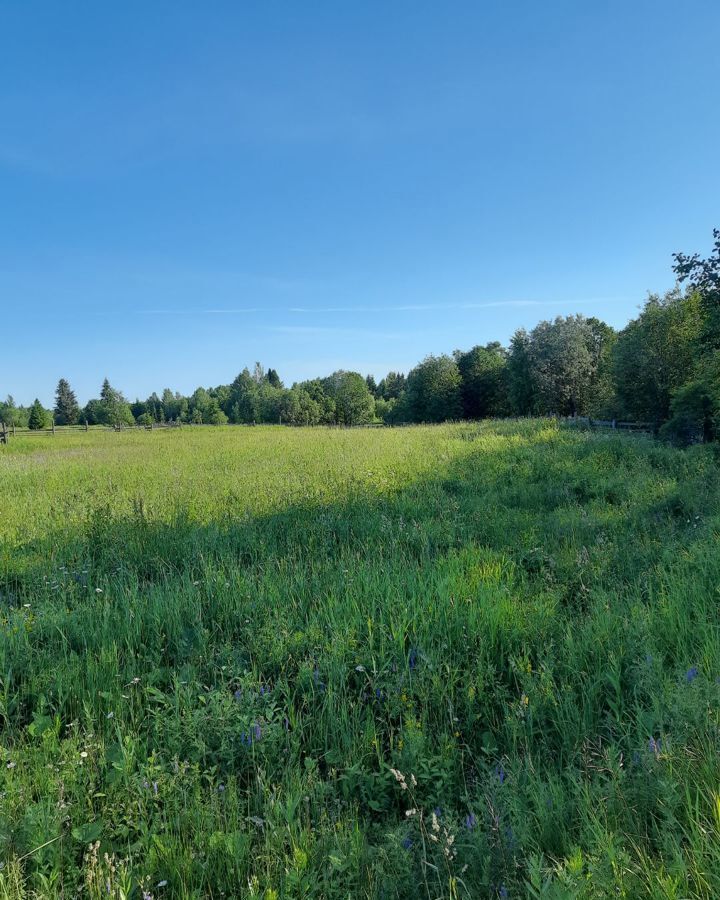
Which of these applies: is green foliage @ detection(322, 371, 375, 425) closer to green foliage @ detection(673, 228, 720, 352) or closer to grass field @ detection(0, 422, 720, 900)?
green foliage @ detection(673, 228, 720, 352)

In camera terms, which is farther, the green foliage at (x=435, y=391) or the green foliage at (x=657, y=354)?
the green foliage at (x=435, y=391)

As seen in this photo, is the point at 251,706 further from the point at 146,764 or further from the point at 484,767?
the point at 484,767

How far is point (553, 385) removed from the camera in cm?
5184

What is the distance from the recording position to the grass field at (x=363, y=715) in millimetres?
1719

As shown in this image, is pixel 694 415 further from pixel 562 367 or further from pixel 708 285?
pixel 562 367

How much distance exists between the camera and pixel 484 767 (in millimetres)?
2213

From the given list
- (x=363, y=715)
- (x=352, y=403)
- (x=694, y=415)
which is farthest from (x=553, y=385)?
(x=363, y=715)

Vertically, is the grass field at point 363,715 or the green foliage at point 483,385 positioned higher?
the green foliage at point 483,385

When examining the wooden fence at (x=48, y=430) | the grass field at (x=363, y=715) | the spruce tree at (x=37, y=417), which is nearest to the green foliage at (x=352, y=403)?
the wooden fence at (x=48, y=430)

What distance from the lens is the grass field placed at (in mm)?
1719

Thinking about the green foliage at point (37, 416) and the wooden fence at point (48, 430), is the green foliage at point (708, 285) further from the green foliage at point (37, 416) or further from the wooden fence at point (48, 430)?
the green foliage at point (37, 416)

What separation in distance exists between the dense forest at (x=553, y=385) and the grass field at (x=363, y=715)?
52.2ft

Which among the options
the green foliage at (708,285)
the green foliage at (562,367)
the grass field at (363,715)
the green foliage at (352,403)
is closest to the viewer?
the grass field at (363,715)

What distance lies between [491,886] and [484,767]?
2.15 ft
